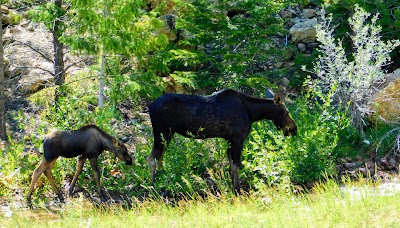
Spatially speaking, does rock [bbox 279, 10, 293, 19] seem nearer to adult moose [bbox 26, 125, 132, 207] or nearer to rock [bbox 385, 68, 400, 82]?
rock [bbox 385, 68, 400, 82]

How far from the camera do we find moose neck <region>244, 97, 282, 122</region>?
1108cm

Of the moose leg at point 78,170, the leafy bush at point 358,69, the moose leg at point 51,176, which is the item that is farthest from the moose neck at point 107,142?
the leafy bush at point 358,69

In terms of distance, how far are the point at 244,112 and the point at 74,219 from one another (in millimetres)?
4647

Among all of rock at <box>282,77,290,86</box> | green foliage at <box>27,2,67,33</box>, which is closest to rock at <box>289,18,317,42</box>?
rock at <box>282,77,290,86</box>

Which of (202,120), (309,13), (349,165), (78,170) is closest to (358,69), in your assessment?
(349,165)

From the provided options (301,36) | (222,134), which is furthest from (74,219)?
(301,36)

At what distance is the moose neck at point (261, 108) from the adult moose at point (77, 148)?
2.68 m

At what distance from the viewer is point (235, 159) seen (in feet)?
35.5

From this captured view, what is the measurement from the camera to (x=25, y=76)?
15703 mm

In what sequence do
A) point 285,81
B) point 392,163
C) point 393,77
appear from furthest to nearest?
point 285,81 < point 393,77 < point 392,163

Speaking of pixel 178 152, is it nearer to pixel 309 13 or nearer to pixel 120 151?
pixel 120 151

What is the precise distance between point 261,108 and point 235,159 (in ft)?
3.97

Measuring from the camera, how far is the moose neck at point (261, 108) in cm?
1108

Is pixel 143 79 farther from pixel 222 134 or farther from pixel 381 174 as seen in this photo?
pixel 381 174
